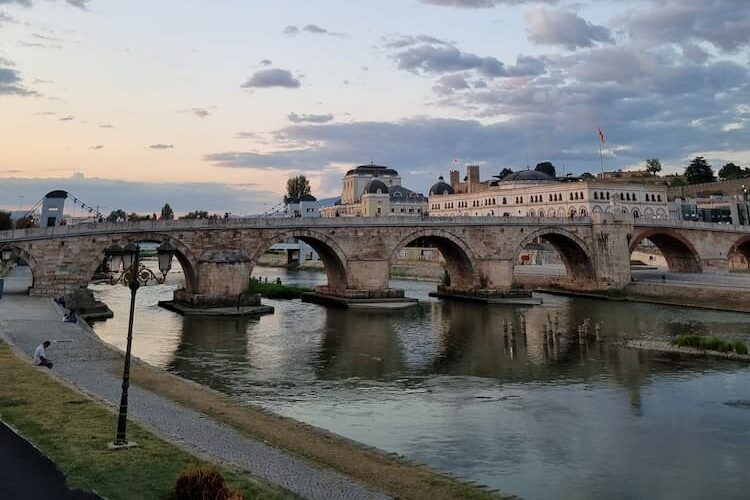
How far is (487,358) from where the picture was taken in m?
25.5

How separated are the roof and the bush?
379 feet

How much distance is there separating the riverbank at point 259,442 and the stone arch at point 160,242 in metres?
20.5

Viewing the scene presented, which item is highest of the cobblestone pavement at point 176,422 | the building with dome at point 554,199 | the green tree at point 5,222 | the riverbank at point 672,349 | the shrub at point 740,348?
the building with dome at point 554,199

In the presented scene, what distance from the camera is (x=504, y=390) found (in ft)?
64.0

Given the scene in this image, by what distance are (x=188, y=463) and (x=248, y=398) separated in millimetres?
9293

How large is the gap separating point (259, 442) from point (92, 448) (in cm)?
299

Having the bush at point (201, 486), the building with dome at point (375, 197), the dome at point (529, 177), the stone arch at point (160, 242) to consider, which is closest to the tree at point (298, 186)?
the building with dome at point (375, 197)

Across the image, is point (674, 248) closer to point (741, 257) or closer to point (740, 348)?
point (741, 257)

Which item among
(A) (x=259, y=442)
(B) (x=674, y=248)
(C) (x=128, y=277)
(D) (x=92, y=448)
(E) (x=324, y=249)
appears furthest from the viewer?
(B) (x=674, y=248)

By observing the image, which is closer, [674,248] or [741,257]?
[674,248]

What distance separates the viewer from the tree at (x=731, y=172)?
369 ft

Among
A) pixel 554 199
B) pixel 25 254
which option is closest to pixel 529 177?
pixel 554 199

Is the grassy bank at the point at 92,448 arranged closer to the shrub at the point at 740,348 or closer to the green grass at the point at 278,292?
the shrub at the point at 740,348

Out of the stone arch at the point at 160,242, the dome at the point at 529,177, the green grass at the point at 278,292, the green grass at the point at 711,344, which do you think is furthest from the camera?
the dome at the point at 529,177
